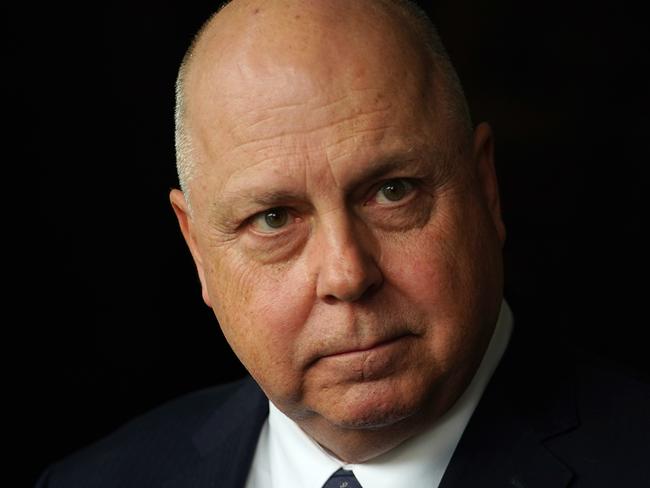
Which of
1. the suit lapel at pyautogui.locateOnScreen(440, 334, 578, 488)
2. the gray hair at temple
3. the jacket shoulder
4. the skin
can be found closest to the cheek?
the skin

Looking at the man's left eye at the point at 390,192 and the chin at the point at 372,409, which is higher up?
the man's left eye at the point at 390,192

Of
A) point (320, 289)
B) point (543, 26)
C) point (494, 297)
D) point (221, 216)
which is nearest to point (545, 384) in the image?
point (494, 297)

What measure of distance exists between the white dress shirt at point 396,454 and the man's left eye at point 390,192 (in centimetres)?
50

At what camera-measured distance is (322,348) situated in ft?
8.25

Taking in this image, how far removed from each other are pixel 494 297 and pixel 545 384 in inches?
10.8

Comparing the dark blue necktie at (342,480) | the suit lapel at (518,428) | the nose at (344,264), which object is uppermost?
the nose at (344,264)

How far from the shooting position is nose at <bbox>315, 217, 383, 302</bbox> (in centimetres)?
242

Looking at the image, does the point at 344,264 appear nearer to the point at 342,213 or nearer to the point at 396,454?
the point at 342,213

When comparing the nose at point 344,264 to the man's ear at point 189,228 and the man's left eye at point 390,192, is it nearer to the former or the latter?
the man's left eye at point 390,192

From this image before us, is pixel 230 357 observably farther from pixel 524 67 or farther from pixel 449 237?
pixel 449 237

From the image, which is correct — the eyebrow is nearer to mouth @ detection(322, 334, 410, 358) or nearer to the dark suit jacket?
mouth @ detection(322, 334, 410, 358)

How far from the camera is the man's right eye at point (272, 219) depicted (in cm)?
257

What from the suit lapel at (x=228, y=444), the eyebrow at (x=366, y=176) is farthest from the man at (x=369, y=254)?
the suit lapel at (x=228, y=444)

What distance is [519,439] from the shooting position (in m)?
2.71
